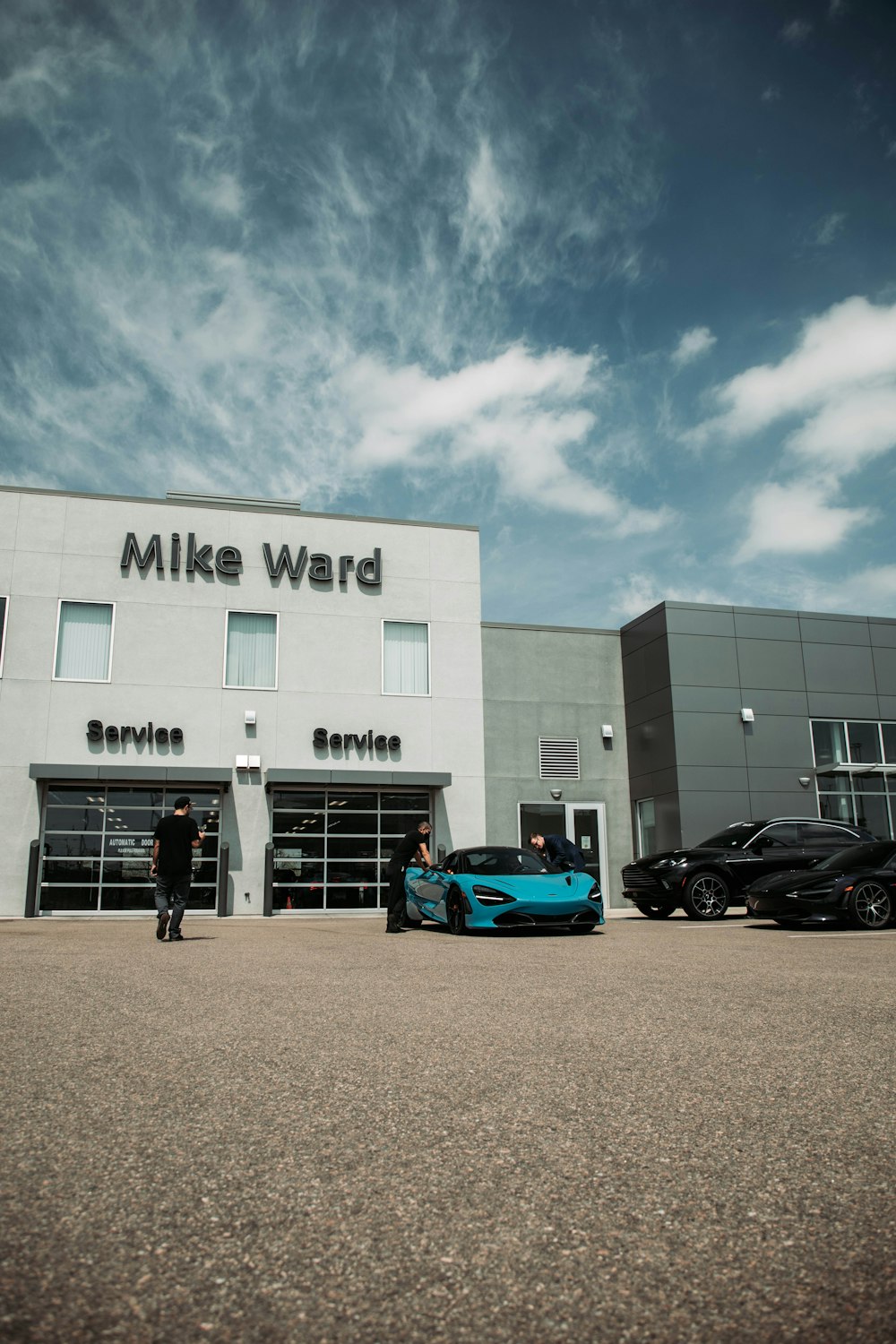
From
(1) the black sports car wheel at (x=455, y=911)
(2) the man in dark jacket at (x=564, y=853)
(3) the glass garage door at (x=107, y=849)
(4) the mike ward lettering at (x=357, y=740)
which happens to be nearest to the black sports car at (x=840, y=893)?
(2) the man in dark jacket at (x=564, y=853)

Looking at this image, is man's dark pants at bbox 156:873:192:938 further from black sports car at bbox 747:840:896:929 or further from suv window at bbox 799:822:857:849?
suv window at bbox 799:822:857:849

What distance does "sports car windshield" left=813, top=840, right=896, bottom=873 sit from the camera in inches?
513

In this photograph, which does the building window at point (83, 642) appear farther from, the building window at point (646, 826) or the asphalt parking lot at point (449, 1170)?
the asphalt parking lot at point (449, 1170)

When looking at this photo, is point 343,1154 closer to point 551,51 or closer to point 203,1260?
point 203,1260

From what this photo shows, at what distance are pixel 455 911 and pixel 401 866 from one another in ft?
5.03

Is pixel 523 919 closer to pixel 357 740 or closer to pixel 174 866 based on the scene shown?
pixel 174 866

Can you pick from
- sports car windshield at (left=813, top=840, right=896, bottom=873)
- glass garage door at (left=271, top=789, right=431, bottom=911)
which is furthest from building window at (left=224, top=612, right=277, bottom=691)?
sports car windshield at (left=813, top=840, right=896, bottom=873)

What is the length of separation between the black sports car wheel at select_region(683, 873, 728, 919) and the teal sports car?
8.07 feet

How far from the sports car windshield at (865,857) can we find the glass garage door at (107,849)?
12698mm

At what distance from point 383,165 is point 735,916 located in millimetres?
13693

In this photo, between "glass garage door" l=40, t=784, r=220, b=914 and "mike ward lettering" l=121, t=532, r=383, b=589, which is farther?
"mike ward lettering" l=121, t=532, r=383, b=589

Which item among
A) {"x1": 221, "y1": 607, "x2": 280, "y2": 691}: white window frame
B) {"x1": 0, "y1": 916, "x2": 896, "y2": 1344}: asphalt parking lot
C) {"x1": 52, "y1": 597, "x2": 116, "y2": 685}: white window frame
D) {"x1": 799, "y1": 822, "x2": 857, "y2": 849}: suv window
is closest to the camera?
{"x1": 0, "y1": 916, "x2": 896, "y2": 1344}: asphalt parking lot

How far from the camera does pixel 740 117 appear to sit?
42.5 ft

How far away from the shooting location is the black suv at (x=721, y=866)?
1606cm
